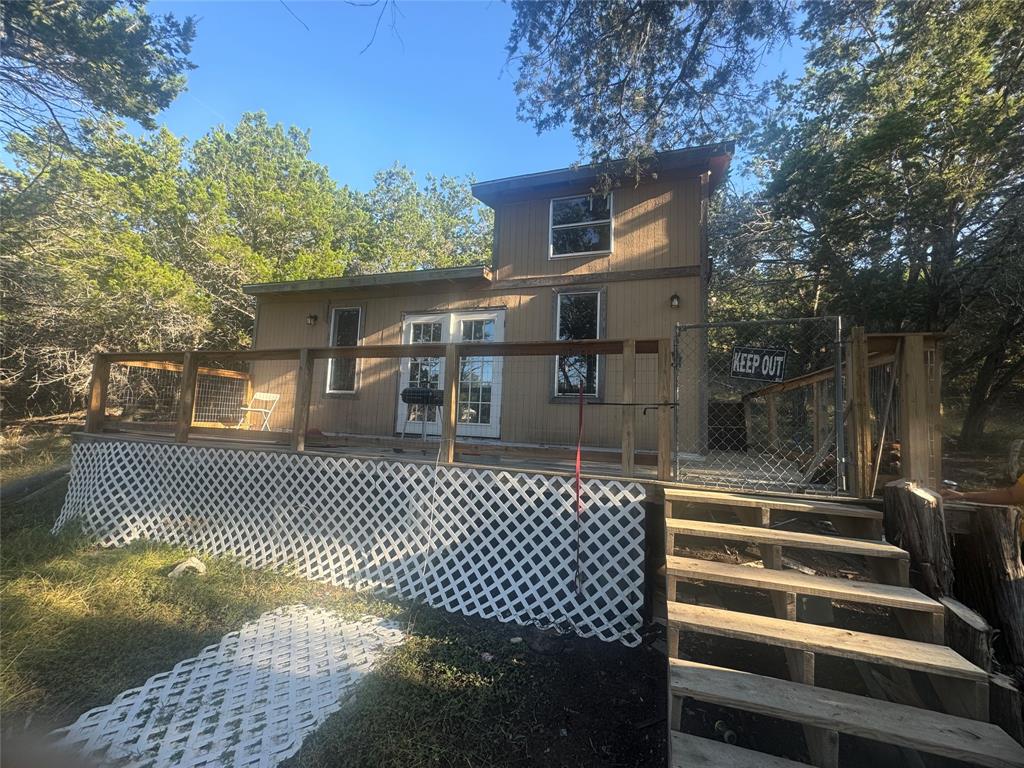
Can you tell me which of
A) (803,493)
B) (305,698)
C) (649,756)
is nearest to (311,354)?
(305,698)

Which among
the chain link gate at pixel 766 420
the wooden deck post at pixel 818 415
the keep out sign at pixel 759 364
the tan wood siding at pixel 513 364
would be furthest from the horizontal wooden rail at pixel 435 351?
the wooden deck post at pixel 818 415

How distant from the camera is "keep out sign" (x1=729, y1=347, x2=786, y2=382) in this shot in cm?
327

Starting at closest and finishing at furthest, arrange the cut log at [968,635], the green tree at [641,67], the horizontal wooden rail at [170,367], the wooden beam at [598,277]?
the cut log at [968,635], the green tree at [641,67], the horizontal wooden rail at [170,367], the wooden beam at [598,277]

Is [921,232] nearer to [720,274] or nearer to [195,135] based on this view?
[720,274]

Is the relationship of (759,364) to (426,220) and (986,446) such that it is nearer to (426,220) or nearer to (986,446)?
(986,446)

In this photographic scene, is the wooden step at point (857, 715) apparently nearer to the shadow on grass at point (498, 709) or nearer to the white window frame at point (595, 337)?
the shadow on grass at point (498, 709)

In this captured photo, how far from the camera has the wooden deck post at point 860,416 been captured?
9.91 ft

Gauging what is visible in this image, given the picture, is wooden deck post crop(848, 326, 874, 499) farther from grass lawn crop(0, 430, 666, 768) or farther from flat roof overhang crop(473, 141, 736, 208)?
flat roof overhang crop(473, 141, 736, 208)

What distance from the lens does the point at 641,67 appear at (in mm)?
4898

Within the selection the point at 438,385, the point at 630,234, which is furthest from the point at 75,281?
the point at 630,234

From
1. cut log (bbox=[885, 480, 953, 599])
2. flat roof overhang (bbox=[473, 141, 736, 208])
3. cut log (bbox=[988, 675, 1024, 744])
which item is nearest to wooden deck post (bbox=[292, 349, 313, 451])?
flat roof overhang (bbox=[473, 141, 736, 208])

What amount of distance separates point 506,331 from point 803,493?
15.9 ft

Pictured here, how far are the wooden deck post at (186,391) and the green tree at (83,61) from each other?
446 cm

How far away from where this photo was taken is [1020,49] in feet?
19.1
